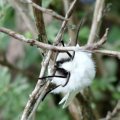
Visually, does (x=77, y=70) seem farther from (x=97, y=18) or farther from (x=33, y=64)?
(x=33, y=64)

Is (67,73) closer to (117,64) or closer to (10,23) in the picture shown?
(10,23)

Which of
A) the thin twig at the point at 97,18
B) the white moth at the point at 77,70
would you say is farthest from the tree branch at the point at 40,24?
the thin twig at the point at 97,18

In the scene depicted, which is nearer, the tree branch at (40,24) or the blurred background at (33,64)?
the tree branch at (40,24)

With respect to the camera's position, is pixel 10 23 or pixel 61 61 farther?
pixel 10 23

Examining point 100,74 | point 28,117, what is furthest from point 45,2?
point 28,117

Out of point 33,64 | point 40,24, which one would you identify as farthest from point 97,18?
point 33,64

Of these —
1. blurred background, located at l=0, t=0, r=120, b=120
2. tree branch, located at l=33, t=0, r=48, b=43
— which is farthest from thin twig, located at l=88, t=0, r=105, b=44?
tree branch, located at l=33, t=0, r=48, b=43

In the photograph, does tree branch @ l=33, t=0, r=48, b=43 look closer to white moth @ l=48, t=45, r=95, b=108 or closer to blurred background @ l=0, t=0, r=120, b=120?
white moth @ l=48, t=45, r=95, b=108

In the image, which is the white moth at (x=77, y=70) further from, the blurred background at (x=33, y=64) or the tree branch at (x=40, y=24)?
the blurred background at (x=33, y=64)

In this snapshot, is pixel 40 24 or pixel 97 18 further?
pixel 97 18
